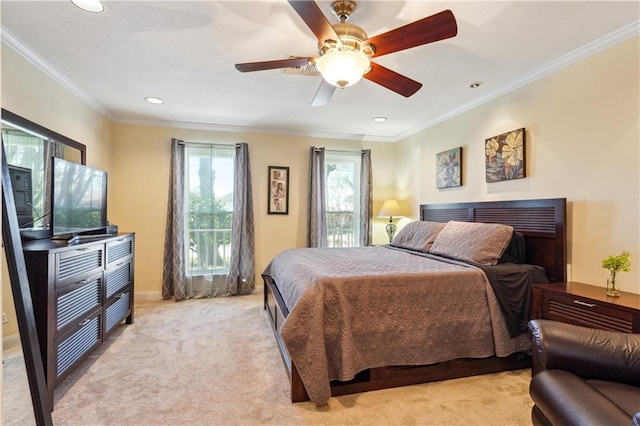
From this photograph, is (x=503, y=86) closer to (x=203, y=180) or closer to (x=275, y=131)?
(x=275, y=131)

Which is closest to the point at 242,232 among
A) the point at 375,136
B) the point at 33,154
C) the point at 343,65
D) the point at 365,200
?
the point at 365,200

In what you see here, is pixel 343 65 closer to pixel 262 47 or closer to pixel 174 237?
pixel 262 47

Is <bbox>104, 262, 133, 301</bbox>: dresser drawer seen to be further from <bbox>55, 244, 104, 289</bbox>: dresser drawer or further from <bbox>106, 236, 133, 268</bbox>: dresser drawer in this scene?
<bbox>55, 244, 104, 289</bbox>: dresser drawer

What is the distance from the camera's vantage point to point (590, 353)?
149cm

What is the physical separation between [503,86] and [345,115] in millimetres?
1775

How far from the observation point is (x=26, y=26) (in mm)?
2158

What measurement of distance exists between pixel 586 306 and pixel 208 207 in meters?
4.25

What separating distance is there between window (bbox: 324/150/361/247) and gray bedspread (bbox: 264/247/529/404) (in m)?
2.59

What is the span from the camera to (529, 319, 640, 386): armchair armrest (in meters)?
1.46

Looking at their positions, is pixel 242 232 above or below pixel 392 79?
below

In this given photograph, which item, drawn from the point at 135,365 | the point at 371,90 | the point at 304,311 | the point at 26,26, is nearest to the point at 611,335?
the point at 304,311

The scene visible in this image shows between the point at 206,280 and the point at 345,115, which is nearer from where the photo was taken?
the point at 345,115

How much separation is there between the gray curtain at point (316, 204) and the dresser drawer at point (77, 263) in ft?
8.97

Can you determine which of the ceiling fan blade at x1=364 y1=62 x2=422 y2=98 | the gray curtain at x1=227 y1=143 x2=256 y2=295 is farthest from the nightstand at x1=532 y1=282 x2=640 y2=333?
the gray curtain at x1=227 y1=143 x2=256 y2=295
